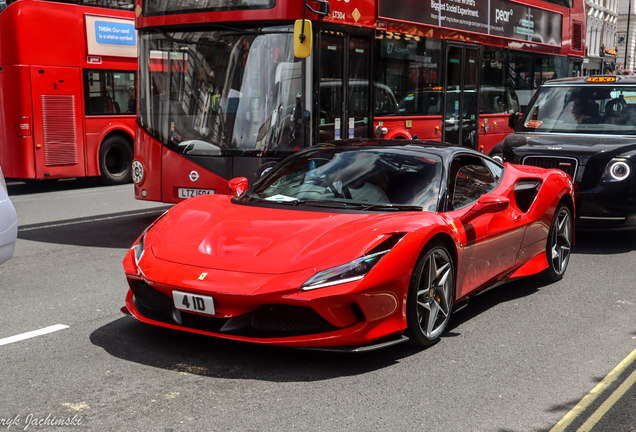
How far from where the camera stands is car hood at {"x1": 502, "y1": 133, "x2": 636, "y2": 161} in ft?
27.5

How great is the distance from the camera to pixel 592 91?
32.4 feet

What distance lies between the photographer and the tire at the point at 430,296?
453cm

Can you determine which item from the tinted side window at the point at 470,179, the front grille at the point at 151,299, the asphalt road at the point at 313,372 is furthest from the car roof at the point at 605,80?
the front grille at the point at 151,299

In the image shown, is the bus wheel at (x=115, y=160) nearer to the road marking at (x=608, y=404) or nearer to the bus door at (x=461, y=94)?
the bus door at (x=461, y=94)

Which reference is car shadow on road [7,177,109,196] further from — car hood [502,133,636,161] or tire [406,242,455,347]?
tire [406,242,455,347]

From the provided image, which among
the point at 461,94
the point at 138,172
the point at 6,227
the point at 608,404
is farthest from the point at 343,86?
the point at 608,404

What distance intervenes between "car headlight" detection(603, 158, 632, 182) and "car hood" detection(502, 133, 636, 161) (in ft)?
0.31

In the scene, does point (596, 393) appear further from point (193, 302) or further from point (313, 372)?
point (193, 302)

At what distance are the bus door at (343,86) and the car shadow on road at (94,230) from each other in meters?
2.68

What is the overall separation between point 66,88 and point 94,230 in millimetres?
5349

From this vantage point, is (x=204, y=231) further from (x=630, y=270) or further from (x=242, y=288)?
(x=630, y=270)

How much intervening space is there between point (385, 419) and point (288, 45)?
6.28m

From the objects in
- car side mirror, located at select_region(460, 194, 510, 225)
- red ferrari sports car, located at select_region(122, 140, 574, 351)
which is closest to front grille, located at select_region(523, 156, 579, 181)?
red ferrari sports car, located at select_region(122, 140, 574, 351)

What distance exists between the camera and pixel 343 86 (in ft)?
32.8
